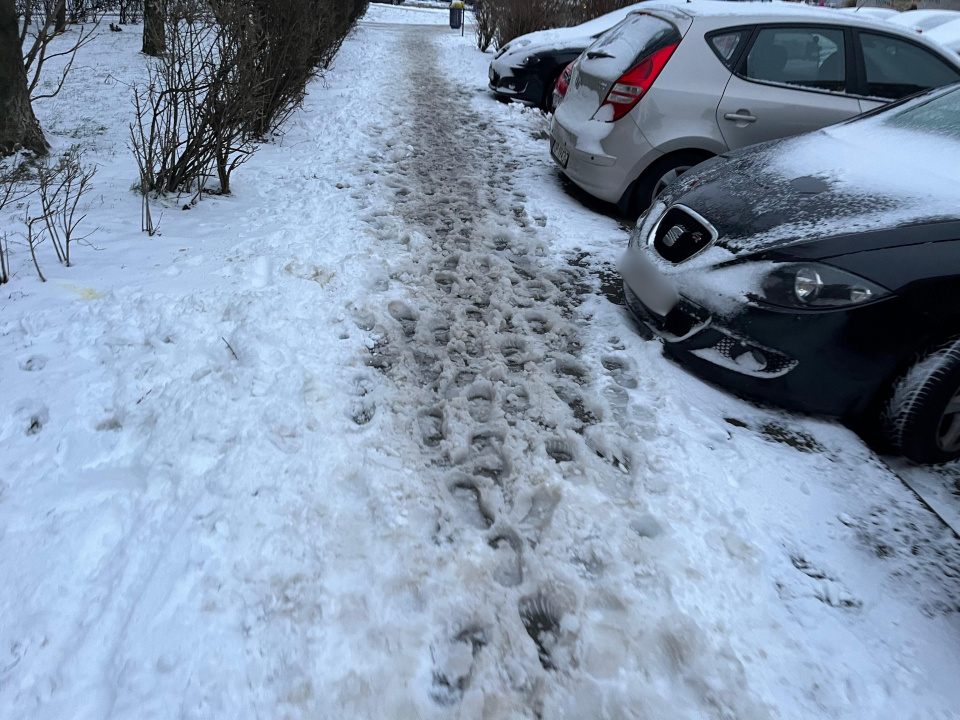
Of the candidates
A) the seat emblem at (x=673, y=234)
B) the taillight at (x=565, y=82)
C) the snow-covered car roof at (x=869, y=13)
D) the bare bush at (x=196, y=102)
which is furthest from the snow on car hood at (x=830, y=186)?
the bare bush at (x=196, y=102)

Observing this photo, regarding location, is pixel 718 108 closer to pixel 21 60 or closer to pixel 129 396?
pixel 129 396

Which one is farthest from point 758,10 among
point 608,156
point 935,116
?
point 935,116

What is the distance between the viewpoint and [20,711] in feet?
5.21

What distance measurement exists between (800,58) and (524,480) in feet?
13.9

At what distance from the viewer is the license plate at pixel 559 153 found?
5207mm

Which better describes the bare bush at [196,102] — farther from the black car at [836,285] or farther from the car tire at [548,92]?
the car tire at [548,92]

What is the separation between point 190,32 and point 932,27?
40.3 ft

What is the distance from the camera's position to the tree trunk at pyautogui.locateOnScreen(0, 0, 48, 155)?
4.89 meters

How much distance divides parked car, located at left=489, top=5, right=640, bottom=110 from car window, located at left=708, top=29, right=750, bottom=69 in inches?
169

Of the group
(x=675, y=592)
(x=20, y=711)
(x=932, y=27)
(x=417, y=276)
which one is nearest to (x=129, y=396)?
(x=20, y=711)

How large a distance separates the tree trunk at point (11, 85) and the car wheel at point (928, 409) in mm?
6125

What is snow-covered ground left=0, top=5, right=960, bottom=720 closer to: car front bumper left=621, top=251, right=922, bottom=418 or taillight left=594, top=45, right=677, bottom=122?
car front bumper left=621, top=251, right=922, bottom=418

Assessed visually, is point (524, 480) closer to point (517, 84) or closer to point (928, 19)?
point (517, 84)

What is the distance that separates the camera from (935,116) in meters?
3.33
